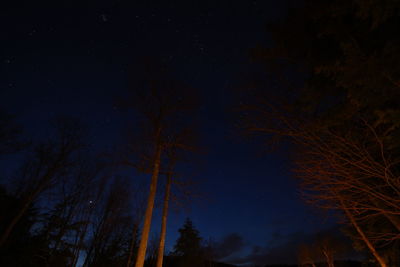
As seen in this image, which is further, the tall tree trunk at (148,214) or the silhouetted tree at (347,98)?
the tall tree trunk at (148,214)

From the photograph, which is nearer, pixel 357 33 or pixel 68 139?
pixel 357 33

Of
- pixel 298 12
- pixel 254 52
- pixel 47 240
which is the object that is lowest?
pixel 47 240

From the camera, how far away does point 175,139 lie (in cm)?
1057

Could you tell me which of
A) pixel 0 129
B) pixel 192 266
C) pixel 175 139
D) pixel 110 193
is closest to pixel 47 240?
pixel 110 193

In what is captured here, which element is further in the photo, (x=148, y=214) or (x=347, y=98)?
(x=148, y=214)

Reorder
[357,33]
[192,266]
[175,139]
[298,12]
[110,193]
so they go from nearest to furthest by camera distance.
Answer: [357,33], [298,12], [175,139], [110,193], [192,266]

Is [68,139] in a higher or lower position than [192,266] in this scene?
higher

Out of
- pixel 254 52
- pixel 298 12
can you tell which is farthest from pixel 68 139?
pixel 298 12

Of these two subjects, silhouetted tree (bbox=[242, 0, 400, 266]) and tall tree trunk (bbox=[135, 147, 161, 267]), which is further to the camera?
tall tree trunk (bbox=[135, 147, 161, 267])

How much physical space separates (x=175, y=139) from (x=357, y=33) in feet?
25.6

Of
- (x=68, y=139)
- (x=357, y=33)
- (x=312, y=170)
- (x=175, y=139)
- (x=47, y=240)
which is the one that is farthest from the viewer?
(x=68, y=139)

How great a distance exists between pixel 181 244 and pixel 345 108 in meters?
32.5

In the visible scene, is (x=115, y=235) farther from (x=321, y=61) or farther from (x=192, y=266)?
(x=321, y=61)

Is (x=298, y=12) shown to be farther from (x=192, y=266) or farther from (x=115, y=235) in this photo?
(x=192, y=266)
